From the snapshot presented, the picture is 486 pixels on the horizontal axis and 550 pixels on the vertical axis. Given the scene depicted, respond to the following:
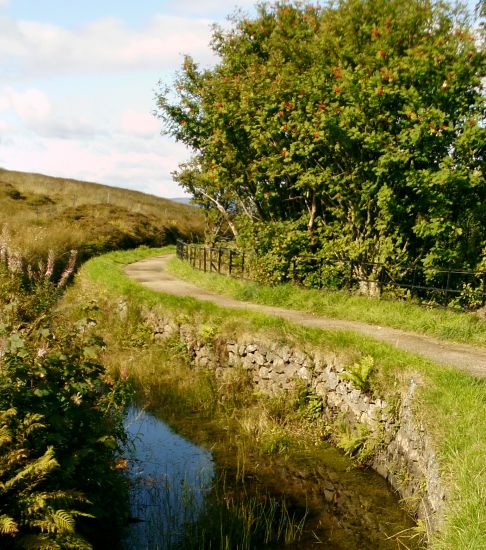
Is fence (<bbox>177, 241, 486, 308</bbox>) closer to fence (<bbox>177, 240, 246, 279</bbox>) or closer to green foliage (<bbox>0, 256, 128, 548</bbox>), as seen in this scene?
fence (<bbox>177, 240, 246, 279</bbox>)

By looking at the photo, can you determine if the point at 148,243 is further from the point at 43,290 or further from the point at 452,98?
the point at 43,290

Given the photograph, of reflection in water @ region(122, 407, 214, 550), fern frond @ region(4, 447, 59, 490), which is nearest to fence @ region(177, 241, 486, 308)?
reflection in water @ region(122, 407, 214, 550)

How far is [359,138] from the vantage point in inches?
460

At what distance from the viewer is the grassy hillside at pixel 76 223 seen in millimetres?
22219

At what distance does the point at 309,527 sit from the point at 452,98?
9.03m

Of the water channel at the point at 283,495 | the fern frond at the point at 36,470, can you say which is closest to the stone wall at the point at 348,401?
the water channel at the point at 283,495

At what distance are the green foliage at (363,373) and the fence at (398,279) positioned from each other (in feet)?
12.5

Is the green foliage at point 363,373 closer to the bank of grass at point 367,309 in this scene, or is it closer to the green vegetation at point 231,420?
the green vegetation at point 231,420

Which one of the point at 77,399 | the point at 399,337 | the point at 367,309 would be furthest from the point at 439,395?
the point at 367,309

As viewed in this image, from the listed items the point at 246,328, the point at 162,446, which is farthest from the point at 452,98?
the point at 162,446

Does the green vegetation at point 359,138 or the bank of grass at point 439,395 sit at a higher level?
the green vegetation at point 359,138

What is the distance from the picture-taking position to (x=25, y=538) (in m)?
3.91

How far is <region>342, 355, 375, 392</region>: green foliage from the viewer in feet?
25.1

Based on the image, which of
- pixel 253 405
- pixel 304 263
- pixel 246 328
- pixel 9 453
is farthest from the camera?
pixel 304 263
